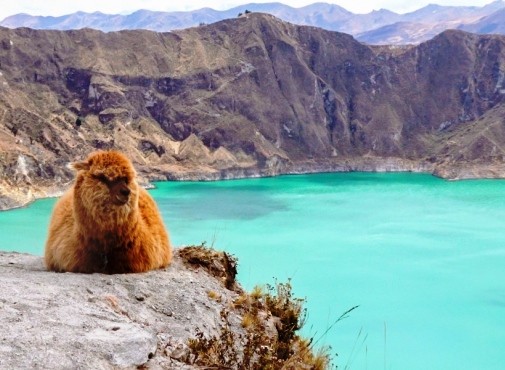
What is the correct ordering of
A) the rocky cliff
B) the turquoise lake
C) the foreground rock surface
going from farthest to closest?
the rocky cliff → the turquoise lake → the foreground rock surface

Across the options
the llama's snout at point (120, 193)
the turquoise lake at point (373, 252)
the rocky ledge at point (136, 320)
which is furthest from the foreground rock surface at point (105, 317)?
the turquoise lake at point (373, 252)

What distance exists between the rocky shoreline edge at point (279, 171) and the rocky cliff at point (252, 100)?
23 cm

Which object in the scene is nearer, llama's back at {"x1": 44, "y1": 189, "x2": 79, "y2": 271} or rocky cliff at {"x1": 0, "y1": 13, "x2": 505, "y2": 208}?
llama's back at {"x1": 44, "y1": 189, "x2": 79, "y2": 271}

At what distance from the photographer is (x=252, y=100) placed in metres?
92.8

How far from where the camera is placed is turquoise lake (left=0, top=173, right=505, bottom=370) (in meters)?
19.6

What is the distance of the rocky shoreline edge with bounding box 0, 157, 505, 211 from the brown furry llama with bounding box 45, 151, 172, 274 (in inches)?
1795

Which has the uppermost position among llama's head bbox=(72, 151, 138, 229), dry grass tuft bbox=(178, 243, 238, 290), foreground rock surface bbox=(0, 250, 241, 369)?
llama's head bbox=(72, 151, 138, 229)

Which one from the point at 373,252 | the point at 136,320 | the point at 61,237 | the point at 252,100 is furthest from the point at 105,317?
the point at 252,100

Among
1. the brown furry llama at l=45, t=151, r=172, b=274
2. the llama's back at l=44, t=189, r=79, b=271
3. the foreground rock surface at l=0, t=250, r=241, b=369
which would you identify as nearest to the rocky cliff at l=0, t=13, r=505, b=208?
the llama's back at l=44, t=189, r=79, b=271

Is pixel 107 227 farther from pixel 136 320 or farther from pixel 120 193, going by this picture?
pixel 136 320

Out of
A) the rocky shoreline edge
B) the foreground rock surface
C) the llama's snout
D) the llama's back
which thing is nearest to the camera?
the foreground rock surface

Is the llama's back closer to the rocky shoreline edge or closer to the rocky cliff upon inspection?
the rocky shoreline edge

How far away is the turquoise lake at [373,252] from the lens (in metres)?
19.6

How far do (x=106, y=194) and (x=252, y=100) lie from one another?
3492 inches
